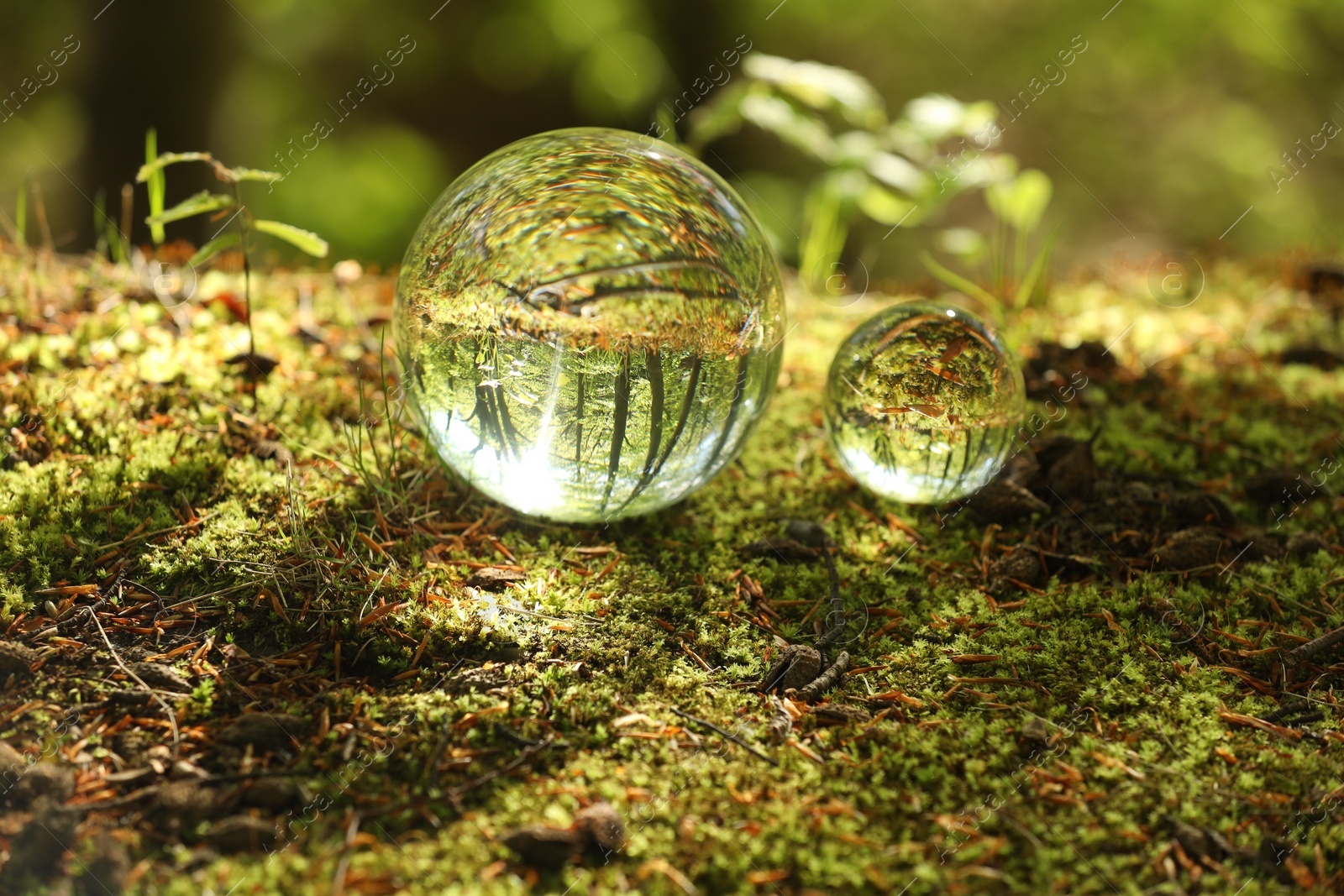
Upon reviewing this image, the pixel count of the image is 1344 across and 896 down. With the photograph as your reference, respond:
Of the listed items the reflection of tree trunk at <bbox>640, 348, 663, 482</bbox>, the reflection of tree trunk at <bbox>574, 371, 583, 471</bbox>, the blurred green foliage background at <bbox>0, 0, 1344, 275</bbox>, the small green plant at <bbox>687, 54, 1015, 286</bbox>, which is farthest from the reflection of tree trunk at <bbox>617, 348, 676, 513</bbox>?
the blurred green foliage background at <bbox>0, 0, 1344, 275</bbox>

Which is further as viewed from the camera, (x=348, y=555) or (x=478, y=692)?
(x=348, y=555)

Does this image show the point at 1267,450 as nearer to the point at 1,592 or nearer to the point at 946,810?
the point at 946,810

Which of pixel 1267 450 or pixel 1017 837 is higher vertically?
pixel 1267 450

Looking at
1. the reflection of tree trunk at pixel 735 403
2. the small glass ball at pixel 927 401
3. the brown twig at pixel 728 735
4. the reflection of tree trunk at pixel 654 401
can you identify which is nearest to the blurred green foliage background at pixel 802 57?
the small glass ball at pixel 927 401

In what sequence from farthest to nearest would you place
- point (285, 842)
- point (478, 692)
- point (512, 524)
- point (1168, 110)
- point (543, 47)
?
point (1168, 110) < point (543, 47) < point (512, 524) < point (478, 692) < point (285, 842)

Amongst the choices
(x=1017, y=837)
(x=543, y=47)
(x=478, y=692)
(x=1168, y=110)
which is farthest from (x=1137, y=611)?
(x=1168, y=110)

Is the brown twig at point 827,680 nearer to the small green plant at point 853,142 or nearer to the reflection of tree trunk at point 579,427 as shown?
the reflection of tree trunk at point 579,427

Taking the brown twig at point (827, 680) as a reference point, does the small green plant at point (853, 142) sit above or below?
above

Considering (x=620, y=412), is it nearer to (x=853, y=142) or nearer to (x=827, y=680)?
(x=827, y=680)
